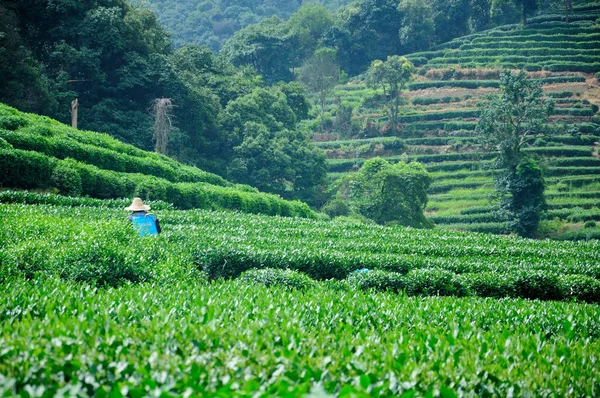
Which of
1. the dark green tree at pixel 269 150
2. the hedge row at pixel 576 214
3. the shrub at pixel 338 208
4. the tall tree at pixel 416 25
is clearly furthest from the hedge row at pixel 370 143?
the tall tree at pixel 416 25

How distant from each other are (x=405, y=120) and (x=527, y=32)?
2839 centimetres

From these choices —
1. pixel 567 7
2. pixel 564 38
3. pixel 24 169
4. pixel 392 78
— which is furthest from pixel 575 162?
pixel 24 169

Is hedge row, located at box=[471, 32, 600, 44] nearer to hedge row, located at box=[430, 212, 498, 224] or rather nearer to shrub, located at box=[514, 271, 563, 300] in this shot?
hedge row, located at box=[430, 212, 498, 224]

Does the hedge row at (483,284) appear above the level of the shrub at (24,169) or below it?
below

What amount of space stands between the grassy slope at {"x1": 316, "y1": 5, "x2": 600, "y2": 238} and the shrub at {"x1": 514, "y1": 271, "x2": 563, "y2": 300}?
32825 millimetres

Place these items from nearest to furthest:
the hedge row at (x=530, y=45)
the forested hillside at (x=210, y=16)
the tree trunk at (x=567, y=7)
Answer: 1. the hedge row at (x=530, y=45)
2. the tree trunk at (x=567, y=7)
3. the forested hillside at (x=210, y=16)

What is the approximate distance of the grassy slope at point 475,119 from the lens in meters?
54.2

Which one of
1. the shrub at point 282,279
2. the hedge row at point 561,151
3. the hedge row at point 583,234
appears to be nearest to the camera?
the shrub at point 282,279

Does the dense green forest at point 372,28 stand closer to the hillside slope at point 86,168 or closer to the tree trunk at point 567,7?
the tree trunk at point 567,7

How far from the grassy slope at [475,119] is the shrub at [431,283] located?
115 feet

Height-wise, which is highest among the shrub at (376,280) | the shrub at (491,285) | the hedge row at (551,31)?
the hedge row at (551,31)

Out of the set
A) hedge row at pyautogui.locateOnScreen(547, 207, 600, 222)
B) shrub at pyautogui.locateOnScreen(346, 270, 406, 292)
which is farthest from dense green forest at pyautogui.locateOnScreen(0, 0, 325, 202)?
shrub at pyautogui.locateOnScreen(346, 270, 406, 292)

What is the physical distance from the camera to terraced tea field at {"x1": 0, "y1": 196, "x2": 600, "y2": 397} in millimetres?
4941

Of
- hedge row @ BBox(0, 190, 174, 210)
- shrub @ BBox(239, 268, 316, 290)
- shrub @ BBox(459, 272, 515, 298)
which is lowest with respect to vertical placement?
shrub @ BBox(459, 272, 515, 298)
